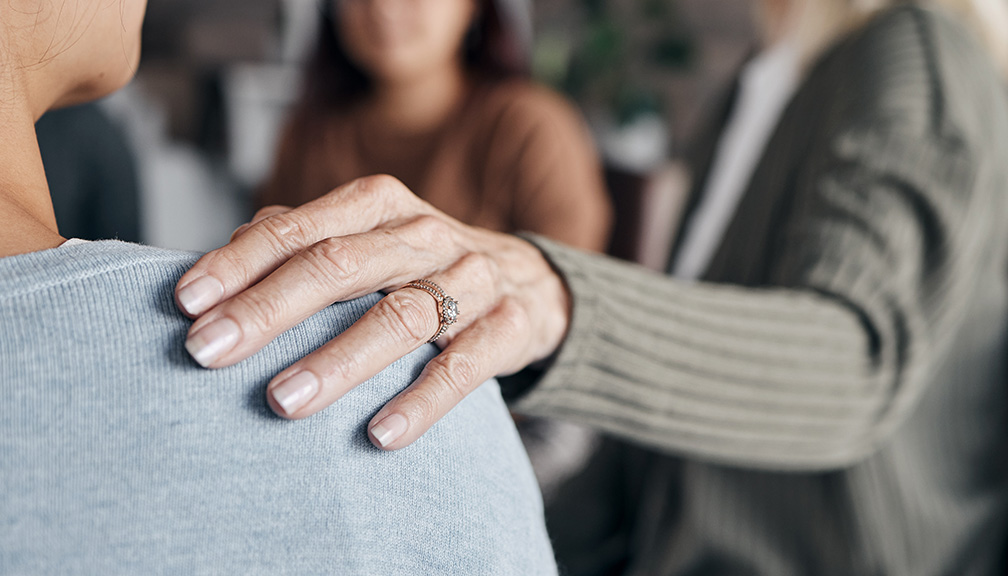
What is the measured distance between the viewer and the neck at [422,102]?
1.45m

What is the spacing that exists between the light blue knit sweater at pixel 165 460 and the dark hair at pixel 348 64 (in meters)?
1.25

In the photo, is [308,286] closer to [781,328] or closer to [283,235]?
[283,235]

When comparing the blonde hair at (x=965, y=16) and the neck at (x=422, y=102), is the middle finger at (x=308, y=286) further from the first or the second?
the neck at (x=422, y=102)

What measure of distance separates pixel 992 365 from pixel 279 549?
2.79 ft

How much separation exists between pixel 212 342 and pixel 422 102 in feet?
3.96

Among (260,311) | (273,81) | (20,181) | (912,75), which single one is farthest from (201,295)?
(273,81)

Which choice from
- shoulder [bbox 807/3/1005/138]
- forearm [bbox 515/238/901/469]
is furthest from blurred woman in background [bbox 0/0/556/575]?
shoulder [bbox 807/3/1005/138]

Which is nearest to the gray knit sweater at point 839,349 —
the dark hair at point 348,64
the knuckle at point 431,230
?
the knuckle at point 431,230

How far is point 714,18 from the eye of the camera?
294cm

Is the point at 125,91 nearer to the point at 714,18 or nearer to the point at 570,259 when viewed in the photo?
the point at 714,18

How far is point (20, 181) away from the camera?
0.37 m

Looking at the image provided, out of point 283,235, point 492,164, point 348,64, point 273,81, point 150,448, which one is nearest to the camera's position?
point 150,448

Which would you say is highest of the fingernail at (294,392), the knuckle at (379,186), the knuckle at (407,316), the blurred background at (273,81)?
the knuckle at (379,186)

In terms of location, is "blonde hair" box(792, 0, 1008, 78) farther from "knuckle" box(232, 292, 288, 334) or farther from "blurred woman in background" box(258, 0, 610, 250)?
"knuckle" box(232, 292, 288, 334)
